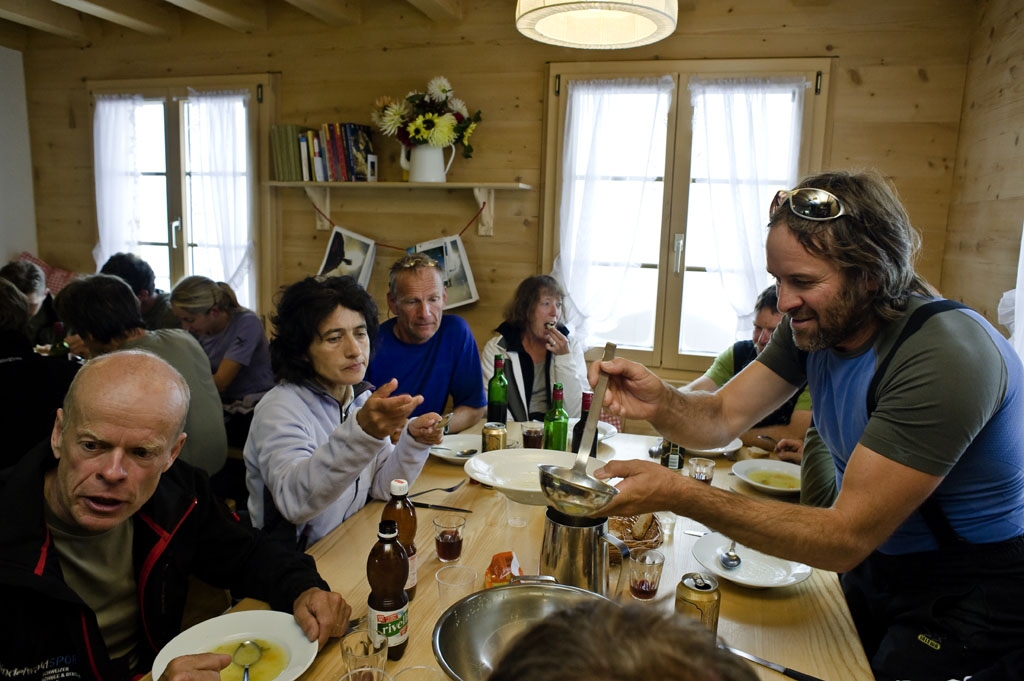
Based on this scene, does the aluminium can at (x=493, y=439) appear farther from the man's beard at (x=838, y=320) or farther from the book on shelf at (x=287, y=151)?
the book on shelf at (x=287, y=151)

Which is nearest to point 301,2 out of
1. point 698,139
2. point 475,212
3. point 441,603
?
point 475,212

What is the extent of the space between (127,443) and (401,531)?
1.77 feet

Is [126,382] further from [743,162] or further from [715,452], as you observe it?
[743,162]

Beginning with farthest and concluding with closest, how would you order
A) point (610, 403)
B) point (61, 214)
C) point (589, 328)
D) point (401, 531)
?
point (61, 214)
point (589, 328)
point (610, 403)
point (401, 531)

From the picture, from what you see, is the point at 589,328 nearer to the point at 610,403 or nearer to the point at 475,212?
the point at 475,212

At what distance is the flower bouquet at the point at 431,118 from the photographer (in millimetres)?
3814

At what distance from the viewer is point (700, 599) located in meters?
1.10

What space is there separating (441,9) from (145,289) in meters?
2.38

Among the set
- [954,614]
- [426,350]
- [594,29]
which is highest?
[594,29]

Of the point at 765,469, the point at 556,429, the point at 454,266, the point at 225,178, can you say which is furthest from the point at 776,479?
the point at 225,178

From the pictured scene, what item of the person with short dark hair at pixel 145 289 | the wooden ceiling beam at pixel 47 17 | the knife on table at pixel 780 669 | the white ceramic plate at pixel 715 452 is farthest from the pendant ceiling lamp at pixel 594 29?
the wooden ceiling beam at pixel 47 17

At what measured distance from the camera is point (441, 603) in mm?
1200

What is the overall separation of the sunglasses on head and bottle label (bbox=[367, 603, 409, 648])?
109 centimetres

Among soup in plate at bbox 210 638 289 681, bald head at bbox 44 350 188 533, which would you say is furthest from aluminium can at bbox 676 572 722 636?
bald head at bbox 44 350 188 533
